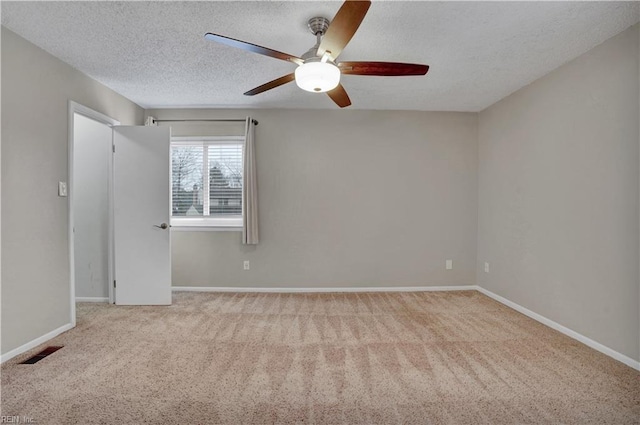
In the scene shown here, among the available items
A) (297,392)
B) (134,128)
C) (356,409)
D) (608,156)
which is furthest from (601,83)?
(134,128)

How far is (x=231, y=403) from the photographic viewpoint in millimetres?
1800

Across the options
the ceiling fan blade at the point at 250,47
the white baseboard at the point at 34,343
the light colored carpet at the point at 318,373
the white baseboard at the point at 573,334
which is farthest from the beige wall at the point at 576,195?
the white baseboard at the point at 34,343

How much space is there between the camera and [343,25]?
1.60 meters

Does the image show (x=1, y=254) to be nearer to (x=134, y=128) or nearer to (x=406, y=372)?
(x=134, y=128)

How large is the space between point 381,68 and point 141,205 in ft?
10.1

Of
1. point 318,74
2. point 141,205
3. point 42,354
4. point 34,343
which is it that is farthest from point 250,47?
point 34,343

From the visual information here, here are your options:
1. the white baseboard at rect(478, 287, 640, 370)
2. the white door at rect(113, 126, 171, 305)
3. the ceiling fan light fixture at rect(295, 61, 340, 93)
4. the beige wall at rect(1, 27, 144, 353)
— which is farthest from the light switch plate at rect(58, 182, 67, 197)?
the white baseboard at rect(478, 287, 640, 370)

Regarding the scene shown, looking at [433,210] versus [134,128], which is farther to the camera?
[433,210]

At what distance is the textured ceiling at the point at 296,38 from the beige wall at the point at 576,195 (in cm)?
28

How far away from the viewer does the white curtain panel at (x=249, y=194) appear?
400cm

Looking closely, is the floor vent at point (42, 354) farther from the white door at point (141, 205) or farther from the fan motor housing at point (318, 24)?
the fan motor housing at point (318, 24)

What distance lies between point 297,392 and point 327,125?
3286 mm

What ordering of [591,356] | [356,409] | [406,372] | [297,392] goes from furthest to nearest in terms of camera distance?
[591,356] < [406,372] < [297,392] < [356,409]

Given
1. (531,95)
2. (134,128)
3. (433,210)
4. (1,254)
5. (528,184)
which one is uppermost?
(531,95)
